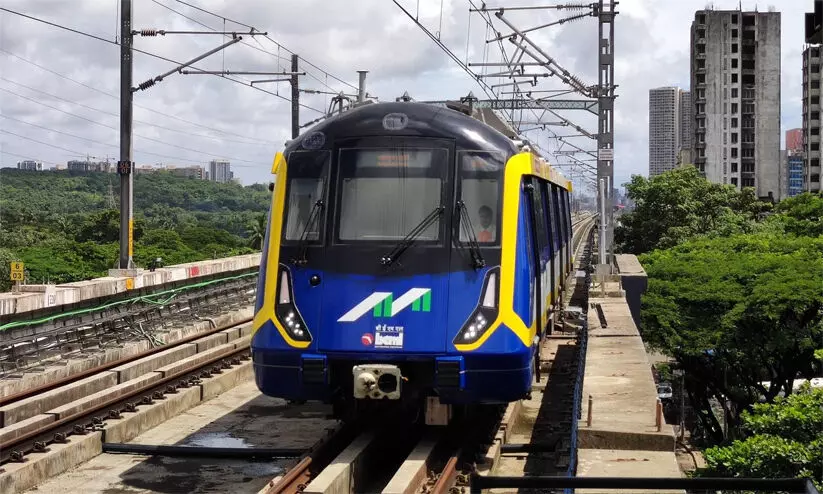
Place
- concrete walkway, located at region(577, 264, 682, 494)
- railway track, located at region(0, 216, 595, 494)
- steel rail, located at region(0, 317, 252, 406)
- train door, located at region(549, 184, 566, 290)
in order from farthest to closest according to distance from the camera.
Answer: train door, located at region(549, 184, 566, 290)
steel rail, located at region(0, 317, 252, 406)
railway track, located at region(0, 216, 595, 494)
concrete walkway, located at region(577, 264, 682, 494)

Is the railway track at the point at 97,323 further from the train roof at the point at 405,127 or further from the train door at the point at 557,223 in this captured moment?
the train door at the point at 557,223

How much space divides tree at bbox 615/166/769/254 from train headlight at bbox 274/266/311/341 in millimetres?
39994

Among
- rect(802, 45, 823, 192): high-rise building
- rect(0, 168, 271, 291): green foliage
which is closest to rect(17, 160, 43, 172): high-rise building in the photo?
rect(0, 168, 271, 291): green foliage

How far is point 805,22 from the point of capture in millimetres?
6211

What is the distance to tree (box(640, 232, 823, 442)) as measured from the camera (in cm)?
2841

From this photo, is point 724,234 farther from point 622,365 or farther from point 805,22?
point 805,22

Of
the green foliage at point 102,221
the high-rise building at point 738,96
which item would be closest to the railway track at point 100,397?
the green foliage at point 102,221

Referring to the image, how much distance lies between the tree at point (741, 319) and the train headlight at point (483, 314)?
64.5ft

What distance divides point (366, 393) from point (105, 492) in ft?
8.49

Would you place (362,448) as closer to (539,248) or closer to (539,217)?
A: (539,248)

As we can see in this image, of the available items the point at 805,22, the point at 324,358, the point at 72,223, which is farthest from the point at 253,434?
the point at 72,223

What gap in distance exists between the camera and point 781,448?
1678 centimetres

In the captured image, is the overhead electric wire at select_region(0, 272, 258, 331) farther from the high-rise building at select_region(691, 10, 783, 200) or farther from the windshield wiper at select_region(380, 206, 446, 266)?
the high-rise building at select_region(691, 10, 783, 200)

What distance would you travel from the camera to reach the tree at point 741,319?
28406mm
